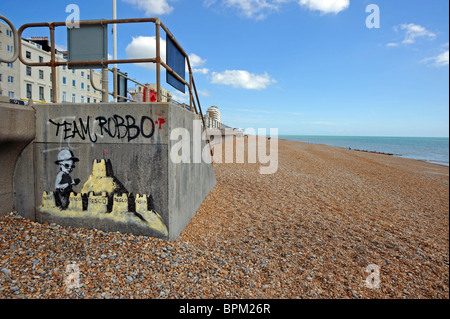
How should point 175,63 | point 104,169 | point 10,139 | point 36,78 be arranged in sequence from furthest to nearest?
1. point 36,78
2. point 175,63
3. point 104,169
4. point 10,139

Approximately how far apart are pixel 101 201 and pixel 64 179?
33.1 inches

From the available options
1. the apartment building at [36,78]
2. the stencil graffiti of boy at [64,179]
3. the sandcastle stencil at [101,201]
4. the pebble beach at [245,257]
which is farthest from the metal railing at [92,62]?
the apartment building at [36,78]

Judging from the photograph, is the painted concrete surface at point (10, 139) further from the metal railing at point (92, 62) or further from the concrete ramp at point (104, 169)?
the metal railing at point (92, 62)

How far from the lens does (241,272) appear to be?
420 cm

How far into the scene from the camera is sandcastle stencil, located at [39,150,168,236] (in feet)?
14.9

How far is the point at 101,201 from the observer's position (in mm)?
4664

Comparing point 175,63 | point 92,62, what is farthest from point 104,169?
point 175,63

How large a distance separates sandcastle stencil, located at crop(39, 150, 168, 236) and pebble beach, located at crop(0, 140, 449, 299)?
30 cm

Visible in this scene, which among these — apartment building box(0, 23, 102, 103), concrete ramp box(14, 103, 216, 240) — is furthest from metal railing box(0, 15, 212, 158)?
apartment building box(0, 23, 102, 103)

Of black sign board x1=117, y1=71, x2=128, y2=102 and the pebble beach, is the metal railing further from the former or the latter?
the pebble beach

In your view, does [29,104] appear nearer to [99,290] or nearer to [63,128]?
[63,128]

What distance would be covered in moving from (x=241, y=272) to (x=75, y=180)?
352 centimetres

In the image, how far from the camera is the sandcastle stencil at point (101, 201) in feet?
14.9

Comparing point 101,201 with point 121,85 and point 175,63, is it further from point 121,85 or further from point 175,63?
point 121,85
